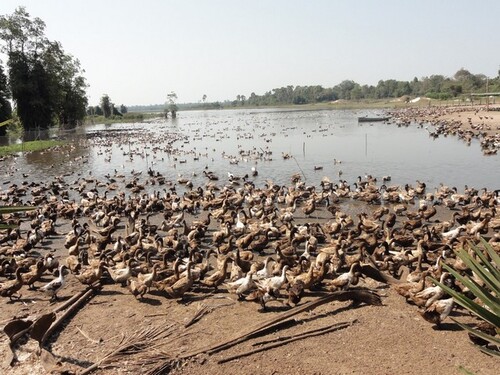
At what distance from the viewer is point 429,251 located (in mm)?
13445

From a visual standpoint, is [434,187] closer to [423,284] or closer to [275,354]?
[423,284]

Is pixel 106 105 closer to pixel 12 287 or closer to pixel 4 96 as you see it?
pixel 4 96

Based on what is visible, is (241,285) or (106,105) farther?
(106,105)

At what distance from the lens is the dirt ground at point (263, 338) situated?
25.3 feet

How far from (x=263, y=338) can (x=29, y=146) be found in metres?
51.2

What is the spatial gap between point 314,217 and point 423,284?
388 inches

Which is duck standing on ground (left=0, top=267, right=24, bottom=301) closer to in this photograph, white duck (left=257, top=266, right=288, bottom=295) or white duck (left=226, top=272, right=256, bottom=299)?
white duck (left=226, top=272, right=256, bottom=299)

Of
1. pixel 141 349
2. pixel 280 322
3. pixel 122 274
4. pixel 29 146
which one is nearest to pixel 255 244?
pixel 122 274

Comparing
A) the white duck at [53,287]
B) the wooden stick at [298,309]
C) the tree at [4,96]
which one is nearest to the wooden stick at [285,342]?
the wooden stick at [298,309]

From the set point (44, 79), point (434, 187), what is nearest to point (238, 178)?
point (434, 187)

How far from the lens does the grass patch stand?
47662mm

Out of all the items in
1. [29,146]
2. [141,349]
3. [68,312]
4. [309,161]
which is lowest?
[141,349]

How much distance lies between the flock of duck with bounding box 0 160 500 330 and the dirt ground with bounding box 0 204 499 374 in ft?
1.49

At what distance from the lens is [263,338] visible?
28.1ft
